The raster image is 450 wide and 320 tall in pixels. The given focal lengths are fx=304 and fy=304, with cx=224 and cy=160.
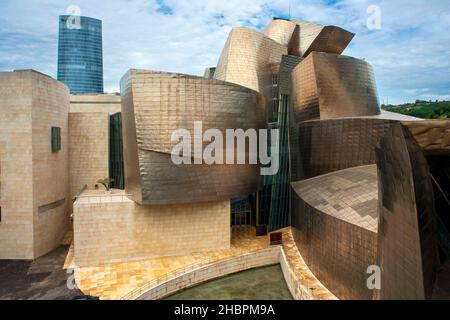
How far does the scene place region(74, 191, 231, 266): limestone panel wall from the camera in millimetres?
14281

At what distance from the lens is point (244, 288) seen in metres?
13.4

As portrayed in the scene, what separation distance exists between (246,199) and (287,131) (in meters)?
5.39

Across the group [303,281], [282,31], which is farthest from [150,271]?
[282,31]

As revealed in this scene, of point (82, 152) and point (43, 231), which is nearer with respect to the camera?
point (43, 231)

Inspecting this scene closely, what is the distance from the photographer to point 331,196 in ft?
41.5

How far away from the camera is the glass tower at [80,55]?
7488 centimetres

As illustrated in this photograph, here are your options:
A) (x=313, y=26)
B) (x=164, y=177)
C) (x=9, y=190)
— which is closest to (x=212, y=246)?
(x=164, y=177)

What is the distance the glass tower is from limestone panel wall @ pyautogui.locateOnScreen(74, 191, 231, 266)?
7139cm

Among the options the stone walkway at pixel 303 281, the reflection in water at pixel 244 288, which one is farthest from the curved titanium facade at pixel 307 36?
the reflection in water at pixel 244 288

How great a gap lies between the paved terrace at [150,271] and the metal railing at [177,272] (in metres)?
0.04

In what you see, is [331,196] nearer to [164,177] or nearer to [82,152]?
[164,177]

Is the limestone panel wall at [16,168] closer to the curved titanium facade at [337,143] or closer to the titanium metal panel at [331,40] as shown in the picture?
the curved titanium facade at [337,143]

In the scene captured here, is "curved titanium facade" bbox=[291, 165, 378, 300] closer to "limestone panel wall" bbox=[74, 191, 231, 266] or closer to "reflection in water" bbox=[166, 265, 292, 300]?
"reflection in water" bbox=[166, 265, 292, 300]

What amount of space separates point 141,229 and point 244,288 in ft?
18.7
